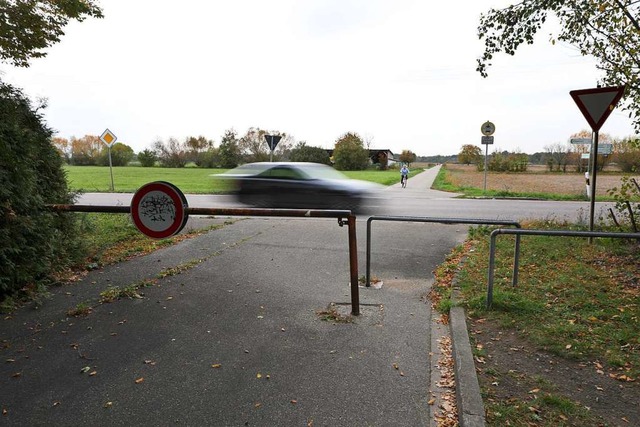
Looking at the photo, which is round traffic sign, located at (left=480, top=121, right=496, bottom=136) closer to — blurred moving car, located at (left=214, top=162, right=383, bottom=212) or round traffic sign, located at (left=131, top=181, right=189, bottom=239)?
blurred moving car, located at (left=214, top=162, right=383, bottom=212)

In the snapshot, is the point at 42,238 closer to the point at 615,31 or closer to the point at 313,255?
the point at 313,255

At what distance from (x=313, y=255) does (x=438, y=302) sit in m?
2.79

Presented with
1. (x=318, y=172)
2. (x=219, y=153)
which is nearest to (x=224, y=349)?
(x=318, y=172)

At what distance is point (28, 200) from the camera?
494 cm

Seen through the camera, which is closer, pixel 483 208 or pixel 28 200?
pixel 28 200

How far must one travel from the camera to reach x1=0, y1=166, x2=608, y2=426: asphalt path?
2750 millimetres

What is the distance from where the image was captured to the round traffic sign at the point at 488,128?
19.7m

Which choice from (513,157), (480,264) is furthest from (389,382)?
(513,157)

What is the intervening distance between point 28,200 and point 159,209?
1988 mm

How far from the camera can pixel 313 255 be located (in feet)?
23.5

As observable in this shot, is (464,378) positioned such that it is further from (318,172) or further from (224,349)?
(318,172)

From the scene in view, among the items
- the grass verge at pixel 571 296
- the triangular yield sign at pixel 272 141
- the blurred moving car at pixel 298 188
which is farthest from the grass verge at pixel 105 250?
the triangular yield sign at pixel 272 141

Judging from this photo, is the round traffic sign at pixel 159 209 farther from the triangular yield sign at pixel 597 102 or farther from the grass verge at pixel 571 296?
the triangular yield sign at pixel 597 102

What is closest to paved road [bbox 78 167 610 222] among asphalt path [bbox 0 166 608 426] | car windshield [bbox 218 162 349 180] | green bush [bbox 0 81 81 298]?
car windshield [bbox 218 162 349 180]
